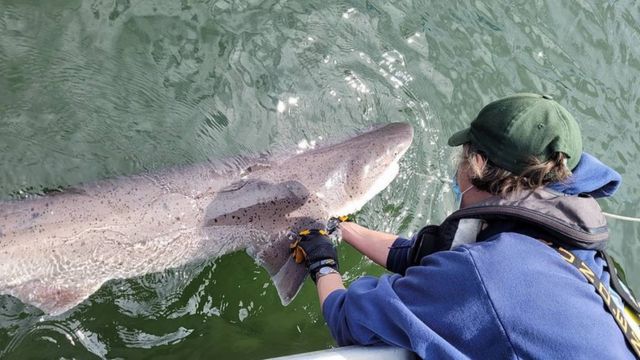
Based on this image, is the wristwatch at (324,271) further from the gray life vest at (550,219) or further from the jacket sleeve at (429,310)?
the gray life vest at (550,219)

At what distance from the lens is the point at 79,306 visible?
12.8ft

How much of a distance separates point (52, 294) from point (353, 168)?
7.11 ft

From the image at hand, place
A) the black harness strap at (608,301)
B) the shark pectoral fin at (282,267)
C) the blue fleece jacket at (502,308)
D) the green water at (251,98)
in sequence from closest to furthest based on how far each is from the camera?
1. the blue fleece jacket at (502,308)
2. the black harness strap at (608,301)
3. the shark pectoral fin at (282,267)
4. the green water at (251,98)

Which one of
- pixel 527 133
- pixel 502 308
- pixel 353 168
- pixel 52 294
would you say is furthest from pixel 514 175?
pixel 52 294

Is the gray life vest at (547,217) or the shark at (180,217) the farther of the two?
the shark at (180,217)

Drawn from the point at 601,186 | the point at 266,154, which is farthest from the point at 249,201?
the point at 601,186

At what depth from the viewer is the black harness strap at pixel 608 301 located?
7.29 feet

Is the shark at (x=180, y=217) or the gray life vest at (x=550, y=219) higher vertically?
the gray life vest at (x=550, y=219)

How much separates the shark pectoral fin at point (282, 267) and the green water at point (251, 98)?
34cm

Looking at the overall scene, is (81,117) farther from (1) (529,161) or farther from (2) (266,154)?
(1) (529,161)

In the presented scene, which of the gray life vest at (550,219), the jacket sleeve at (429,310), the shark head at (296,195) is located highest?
the gray life vest at (550,219)

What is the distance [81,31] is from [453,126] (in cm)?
335

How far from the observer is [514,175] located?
8.70 feet

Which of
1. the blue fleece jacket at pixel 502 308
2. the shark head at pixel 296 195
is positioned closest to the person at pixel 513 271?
the blue fleece jacket at pixel 502 308
